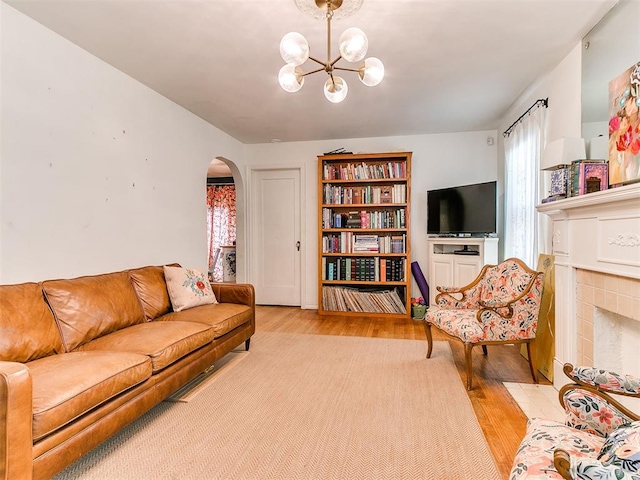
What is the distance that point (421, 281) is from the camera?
180 inches

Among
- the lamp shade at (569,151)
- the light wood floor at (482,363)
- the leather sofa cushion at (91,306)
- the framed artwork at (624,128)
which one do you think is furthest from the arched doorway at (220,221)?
the framed artwork at (624,128)

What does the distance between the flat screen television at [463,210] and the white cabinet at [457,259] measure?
0.12 metres

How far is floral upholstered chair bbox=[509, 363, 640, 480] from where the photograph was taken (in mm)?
856

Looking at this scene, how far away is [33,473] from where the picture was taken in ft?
4.23

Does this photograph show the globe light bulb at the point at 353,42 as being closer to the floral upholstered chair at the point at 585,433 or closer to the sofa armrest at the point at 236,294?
the floral upholstered chair at the point at 585,433

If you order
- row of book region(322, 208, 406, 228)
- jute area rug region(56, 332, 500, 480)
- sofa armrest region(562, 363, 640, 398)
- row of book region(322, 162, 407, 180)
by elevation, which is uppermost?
row of book region(322, 162, 407, 180)

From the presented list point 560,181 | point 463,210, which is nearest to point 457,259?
point 463,210

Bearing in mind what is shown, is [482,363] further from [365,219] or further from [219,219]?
[219,219]

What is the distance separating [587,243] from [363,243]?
2775mm

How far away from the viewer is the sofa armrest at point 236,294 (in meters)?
3.21

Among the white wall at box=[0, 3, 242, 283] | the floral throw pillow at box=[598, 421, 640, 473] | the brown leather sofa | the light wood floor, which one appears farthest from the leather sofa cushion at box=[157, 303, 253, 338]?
the floral throw pillow at box=[598, 421, 640, 473]

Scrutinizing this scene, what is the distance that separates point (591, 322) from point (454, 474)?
1.30m

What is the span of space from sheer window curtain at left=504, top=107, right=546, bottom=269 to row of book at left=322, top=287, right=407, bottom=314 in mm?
1460

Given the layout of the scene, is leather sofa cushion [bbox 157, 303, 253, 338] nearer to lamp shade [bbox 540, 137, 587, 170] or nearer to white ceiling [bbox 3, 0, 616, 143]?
white ceiling [bbox 3, 0, 616, 143]
